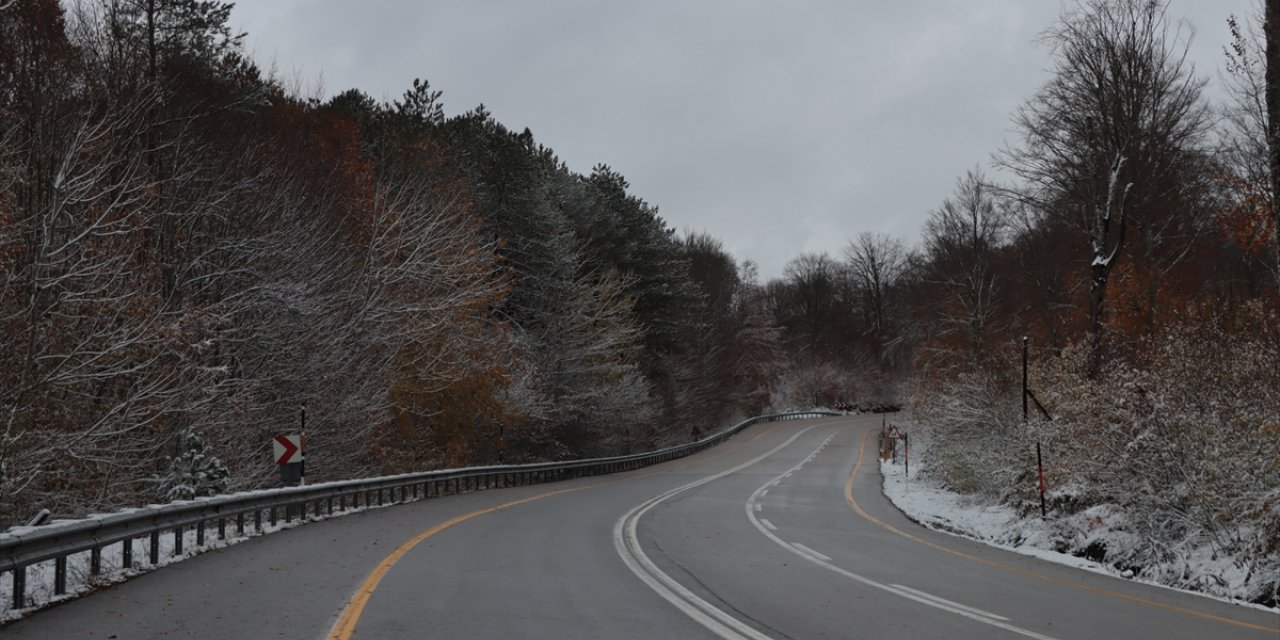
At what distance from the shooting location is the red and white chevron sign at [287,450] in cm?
1797

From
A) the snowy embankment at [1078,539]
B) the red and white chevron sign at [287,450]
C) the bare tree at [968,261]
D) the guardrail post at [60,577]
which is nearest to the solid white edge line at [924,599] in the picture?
the snowy embankment at [1078,539]

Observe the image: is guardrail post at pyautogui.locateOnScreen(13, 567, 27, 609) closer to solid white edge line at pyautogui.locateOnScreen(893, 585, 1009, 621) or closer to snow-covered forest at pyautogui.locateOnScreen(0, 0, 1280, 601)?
snow-covered forest at pyautogui.locateOnScreen(0, 0, 1280, 601)

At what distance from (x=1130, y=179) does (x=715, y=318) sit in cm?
5251

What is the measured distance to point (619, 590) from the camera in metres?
9.73

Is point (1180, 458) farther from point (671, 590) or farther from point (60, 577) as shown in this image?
point (60, 577)

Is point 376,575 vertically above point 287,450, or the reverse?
point 287,450

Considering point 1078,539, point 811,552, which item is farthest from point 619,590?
point 1078,539

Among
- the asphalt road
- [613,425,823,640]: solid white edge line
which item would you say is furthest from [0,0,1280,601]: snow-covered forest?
[613,425,823,640]: solid white edge line

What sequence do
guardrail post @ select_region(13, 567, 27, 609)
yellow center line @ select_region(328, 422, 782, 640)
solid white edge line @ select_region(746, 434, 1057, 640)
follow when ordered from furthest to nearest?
guardrail post @ select_region(13, 567, 27, 609) < solid white edge line @ select_region(746, 434, 1057, 640) < yellow center line @ select_region(328, 422, 782, 640)

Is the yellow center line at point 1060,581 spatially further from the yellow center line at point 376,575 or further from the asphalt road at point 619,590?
the yellow center line at point 376,575

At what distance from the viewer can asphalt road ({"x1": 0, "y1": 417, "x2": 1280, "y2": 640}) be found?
7723mm

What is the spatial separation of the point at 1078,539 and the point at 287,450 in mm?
14348

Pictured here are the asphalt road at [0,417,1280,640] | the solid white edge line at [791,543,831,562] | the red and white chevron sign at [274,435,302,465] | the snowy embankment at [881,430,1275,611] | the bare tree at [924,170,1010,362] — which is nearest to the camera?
the asphalt road at [0,417,1280,640]

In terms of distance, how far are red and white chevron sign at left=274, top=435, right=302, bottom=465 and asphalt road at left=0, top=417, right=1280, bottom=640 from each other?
158 centimetres
